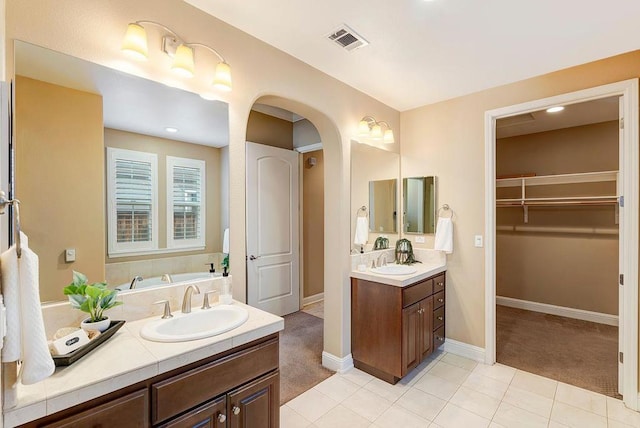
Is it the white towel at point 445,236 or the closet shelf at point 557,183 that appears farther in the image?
the closet shelf at point 557,183

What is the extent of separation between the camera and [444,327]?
3.08 meters

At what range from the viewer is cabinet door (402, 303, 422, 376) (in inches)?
94.3

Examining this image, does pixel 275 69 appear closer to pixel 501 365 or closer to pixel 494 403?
pixel 494 403

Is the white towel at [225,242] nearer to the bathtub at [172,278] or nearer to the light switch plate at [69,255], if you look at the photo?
the bathtub at [172,278]

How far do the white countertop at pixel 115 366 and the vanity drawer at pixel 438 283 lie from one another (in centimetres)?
196

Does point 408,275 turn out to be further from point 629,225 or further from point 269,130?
point 269,130

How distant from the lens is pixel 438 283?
2.95 metres

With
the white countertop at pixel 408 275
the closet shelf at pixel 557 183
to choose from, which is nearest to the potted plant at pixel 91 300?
the white countertop at pixel 408 275

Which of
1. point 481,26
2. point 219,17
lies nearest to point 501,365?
point 481,26

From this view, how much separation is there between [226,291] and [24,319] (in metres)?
1.00

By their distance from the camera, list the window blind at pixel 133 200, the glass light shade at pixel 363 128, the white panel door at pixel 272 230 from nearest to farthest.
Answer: the window blind at pixel 133 200 → the glass light shade at pixel 363 128 → the white panel door at pixel 272 230

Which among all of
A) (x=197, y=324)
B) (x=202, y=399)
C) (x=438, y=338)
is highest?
(x=197, y=324)

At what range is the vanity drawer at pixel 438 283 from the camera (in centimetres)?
289

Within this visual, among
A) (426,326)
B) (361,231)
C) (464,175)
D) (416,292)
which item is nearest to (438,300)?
(426,326)
